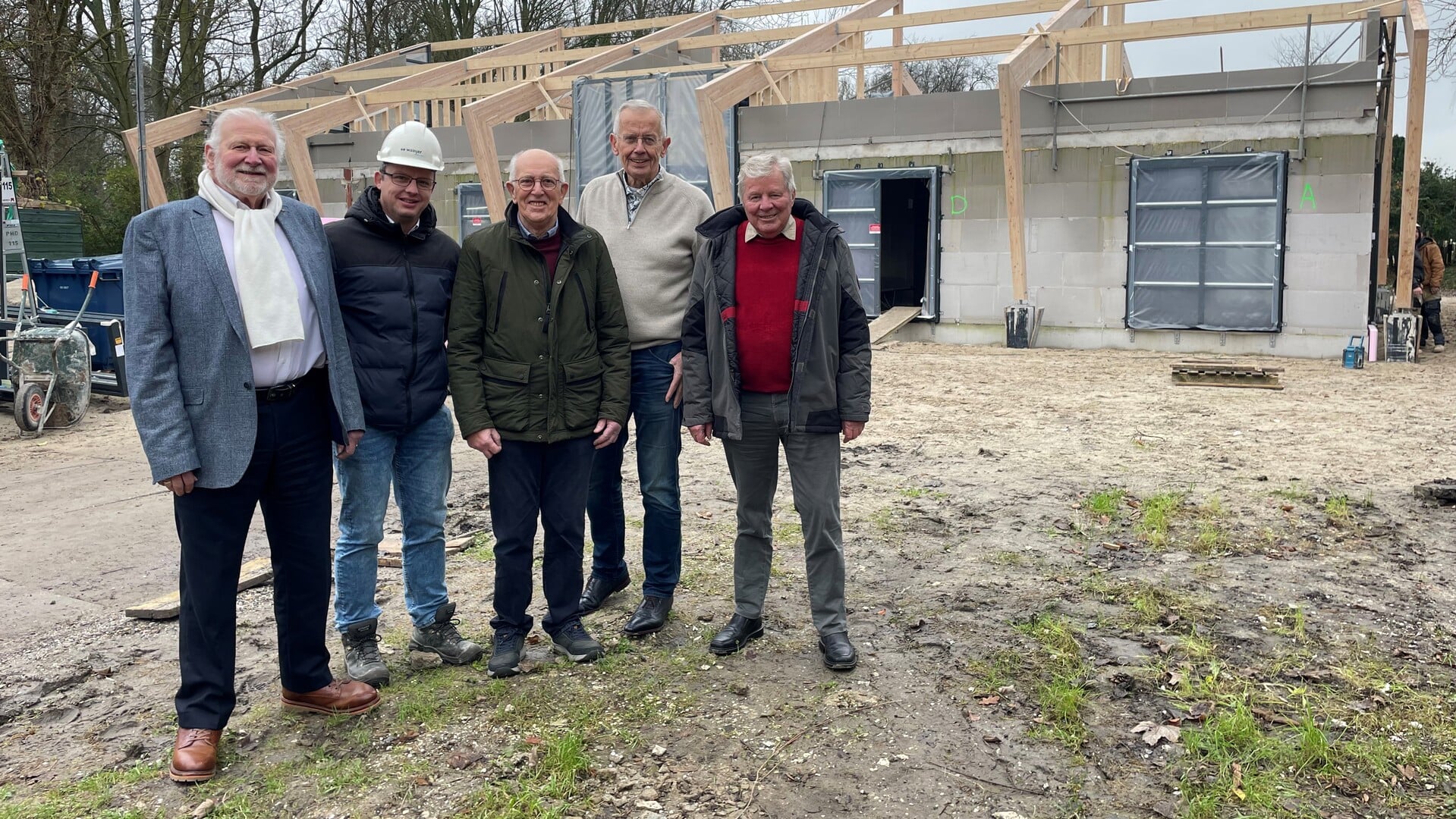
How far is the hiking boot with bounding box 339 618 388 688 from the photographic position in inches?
149

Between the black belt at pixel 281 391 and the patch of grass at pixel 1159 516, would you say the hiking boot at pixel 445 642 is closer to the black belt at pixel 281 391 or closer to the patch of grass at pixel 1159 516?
the black belt at pixel 281 391

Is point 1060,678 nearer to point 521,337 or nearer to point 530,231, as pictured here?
point 521,337

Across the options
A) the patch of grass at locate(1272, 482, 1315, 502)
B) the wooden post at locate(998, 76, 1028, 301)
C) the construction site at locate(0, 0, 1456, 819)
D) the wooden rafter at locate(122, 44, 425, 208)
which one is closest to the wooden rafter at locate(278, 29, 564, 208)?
the wooden rafter at locate(122, 44, 425, 208)

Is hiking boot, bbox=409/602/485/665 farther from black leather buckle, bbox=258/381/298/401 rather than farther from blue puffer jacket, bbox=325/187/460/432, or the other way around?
black leather buckle, bbox=258/381/298/401

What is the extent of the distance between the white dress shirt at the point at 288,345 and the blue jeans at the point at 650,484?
114 cm

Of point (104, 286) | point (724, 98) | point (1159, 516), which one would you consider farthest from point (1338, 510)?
point (104, 286)

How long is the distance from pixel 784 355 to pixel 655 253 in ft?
2.26

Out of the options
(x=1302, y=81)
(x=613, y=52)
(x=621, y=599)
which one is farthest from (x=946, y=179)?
(x=621, y=599)

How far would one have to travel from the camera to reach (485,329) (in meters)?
3.77

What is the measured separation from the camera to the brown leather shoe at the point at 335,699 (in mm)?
3549

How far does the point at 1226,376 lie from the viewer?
10805 millimetres

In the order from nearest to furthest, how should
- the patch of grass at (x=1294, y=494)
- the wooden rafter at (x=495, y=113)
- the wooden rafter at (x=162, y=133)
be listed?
the patch of grass at (x=1294, y=494) → the wooden rafter at (x=495, y=113) → the wooden rafter at (x=162, y=133)

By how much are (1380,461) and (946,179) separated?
324 inches

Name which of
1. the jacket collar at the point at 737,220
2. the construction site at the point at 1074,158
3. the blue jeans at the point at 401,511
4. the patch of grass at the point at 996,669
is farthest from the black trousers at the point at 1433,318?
the blue jeans at the point at 401,511
